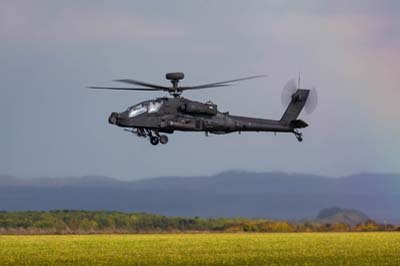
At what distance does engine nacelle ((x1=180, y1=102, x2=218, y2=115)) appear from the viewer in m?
68.4

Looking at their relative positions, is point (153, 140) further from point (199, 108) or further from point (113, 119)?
point (199, 108)

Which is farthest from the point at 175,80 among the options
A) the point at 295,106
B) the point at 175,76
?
the point at 295,106

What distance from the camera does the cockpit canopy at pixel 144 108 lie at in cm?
6581

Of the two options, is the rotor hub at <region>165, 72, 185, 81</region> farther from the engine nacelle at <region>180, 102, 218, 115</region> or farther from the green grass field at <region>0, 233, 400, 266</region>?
the green grass field at <region>0, 233, 400, 266</region>

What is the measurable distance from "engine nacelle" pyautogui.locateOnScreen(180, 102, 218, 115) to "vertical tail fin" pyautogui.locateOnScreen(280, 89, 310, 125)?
25.7 ft

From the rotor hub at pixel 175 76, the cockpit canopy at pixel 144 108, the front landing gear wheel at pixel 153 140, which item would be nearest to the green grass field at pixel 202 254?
the front landing gear wheel at pixel 153 140

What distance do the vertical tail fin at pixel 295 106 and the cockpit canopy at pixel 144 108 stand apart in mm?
13096

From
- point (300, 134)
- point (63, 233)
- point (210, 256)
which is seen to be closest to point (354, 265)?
point (210, 256)

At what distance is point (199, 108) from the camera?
6919 cm

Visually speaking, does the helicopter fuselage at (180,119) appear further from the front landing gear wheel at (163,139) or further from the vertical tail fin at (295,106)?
the vertical tail fin at (295,106)

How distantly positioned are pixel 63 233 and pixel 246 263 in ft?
198

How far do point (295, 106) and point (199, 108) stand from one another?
1438 cm

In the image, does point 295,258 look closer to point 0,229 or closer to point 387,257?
point 387,257

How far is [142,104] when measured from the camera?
2613 inches
